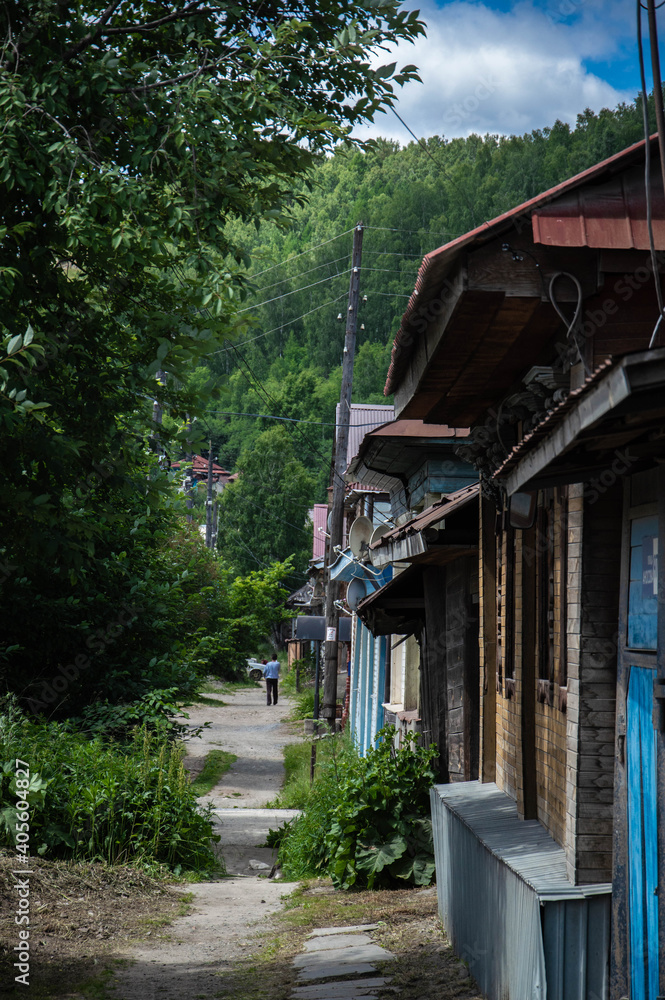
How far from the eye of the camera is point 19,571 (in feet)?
37.3

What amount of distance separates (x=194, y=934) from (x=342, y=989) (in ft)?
7.84

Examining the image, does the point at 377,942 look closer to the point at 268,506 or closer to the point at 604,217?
the point at 604,217

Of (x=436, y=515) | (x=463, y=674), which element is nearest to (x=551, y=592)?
(x=436, y=515)

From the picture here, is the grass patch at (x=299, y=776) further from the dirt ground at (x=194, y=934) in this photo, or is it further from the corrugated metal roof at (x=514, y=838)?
the corrugated metal roof at (x=514, y=838)

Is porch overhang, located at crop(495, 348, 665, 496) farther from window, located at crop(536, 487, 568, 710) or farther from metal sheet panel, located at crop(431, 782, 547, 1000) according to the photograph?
metal sheet panel, located at crop(431, 782, 547, 1000)

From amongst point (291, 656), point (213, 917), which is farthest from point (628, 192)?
point (291, 656)

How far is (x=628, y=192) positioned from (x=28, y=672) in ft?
32.0

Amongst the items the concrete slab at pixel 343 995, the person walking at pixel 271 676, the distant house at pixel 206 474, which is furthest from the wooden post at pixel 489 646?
the person walking at pixel 271 676

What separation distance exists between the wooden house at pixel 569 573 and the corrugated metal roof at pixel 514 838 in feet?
0.07

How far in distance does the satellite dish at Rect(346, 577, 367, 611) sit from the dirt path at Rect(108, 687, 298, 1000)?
346 cm

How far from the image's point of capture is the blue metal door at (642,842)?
382 cm

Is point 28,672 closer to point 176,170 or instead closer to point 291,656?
point 176,170

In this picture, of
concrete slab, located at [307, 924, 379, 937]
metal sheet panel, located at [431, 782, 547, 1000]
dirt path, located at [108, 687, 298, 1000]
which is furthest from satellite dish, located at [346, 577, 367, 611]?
metal sheet panel, located at [431, 782, 547, 1000]

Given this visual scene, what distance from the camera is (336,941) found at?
705 cm
